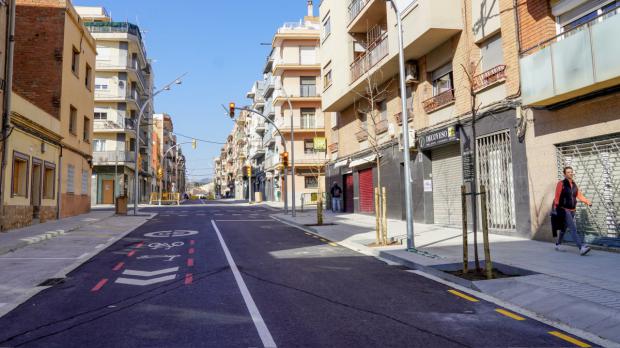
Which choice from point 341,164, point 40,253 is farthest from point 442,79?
point 40,253

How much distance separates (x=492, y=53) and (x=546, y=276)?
29.0ft

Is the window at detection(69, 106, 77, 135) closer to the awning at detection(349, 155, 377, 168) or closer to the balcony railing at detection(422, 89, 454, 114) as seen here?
the awning at detection(349, 155, 377, 168)

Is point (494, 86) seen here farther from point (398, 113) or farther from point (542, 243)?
point (398, 113)

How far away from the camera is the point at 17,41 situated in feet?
66.0

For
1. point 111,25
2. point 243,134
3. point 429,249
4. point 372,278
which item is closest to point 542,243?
point 429,249

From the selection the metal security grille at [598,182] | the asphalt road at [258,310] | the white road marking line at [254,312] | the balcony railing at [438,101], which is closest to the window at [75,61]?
the asphalt road at [258,310]

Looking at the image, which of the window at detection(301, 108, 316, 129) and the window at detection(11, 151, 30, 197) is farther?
the window at detection(301, 108, 316, 129)

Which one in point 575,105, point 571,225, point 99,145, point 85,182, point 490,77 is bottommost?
point 571,225

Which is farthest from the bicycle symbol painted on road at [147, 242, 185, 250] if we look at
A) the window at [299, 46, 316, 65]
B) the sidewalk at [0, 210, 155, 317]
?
the window at [299, 46, 316, 65]

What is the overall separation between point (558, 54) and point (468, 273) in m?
5.82

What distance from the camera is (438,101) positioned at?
16.3 m

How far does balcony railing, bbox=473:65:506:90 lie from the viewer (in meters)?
12.7

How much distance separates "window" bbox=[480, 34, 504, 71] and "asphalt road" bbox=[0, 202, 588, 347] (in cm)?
803

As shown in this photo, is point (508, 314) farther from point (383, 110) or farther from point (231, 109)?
point (231, 109)
